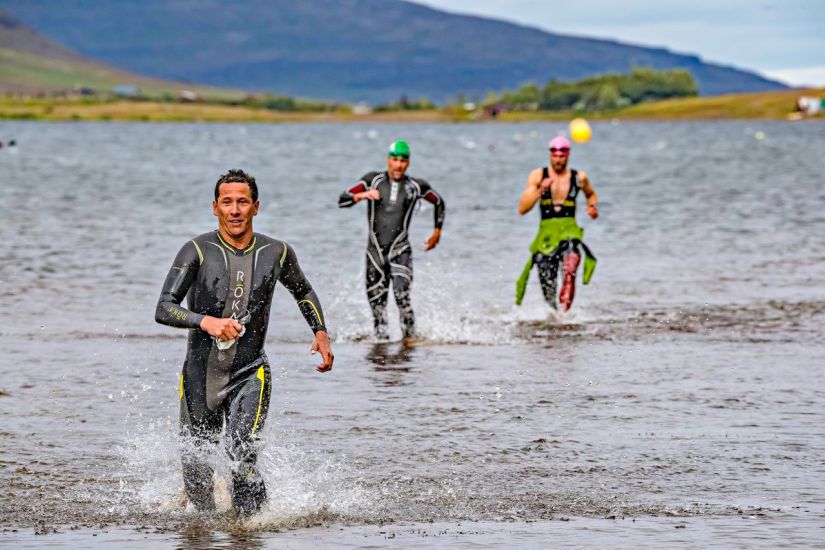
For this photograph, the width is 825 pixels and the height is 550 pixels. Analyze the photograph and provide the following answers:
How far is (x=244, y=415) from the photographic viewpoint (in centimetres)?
776

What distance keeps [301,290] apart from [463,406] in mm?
3549

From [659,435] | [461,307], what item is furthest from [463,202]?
[659,435]

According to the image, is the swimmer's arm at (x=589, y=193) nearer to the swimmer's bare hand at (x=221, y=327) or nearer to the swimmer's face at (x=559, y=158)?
the swimmer's face at (x=559, y=158)

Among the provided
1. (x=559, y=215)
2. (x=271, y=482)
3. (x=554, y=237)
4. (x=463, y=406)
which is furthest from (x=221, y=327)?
(x=554, y=237)

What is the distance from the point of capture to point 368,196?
14680 mm

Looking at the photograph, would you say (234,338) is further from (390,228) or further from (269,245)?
(390,228)

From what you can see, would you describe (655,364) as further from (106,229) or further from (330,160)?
(330,160)

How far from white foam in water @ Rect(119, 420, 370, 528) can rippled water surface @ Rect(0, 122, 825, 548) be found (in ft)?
0.08

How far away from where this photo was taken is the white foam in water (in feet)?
26.9

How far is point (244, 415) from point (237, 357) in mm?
322

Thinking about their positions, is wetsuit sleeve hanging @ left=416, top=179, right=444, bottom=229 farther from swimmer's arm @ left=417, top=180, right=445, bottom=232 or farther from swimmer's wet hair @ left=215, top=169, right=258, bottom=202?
swimmer's wet hair @ left=215, top=169, right=258, bottom=202

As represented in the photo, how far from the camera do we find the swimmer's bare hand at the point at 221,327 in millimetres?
7285

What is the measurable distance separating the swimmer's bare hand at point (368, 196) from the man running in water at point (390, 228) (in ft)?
0.13

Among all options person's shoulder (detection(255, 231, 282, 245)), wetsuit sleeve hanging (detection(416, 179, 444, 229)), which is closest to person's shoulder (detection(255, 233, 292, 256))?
person's shoulder (detection(255, 231, 282, 245))
